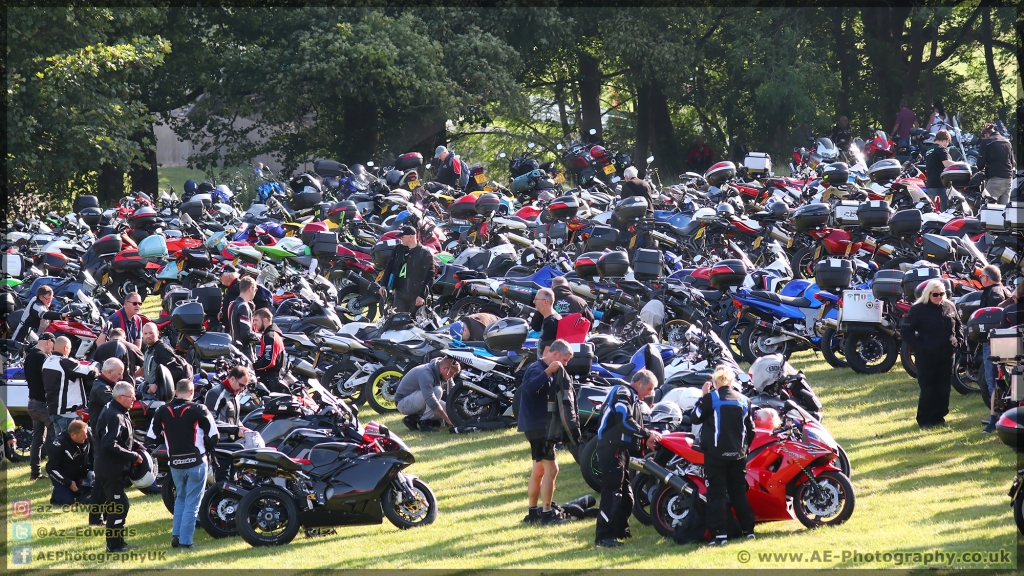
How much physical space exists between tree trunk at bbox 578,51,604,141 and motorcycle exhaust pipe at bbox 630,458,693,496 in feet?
94.0

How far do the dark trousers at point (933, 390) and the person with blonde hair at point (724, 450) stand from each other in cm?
342

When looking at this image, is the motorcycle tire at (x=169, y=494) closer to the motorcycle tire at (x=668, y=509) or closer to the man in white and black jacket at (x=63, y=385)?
the man in white and black jacket at (x=63, y=385)

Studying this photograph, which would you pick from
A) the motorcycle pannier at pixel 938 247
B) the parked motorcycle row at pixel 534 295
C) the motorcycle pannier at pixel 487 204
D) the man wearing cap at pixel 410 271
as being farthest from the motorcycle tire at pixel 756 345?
the motorcycle pannier at pixel 487 204

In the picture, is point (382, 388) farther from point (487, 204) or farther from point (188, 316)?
point (487, 204)

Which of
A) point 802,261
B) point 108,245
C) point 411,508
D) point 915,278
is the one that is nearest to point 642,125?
point 802,261

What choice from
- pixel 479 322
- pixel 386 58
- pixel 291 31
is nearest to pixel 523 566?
pixel 479 322

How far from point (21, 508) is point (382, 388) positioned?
407cm

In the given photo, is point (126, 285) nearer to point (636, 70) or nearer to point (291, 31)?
point (291, 31)

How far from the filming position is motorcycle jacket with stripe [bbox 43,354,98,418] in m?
12.3

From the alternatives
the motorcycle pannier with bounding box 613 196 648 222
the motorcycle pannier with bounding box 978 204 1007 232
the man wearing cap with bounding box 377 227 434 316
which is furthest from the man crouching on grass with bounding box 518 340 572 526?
the motorcycle pannier with bounding box 613 196 648 222

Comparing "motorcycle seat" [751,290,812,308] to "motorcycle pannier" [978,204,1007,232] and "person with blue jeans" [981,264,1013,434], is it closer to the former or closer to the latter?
"person with blue jeans" [981,264,1013,434]

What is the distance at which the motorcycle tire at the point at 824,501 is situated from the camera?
9219 mm

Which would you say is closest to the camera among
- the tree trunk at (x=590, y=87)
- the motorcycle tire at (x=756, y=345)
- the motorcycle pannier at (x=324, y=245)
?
the motorcycle tire at (x=756, y=345)

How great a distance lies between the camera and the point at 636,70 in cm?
3434
